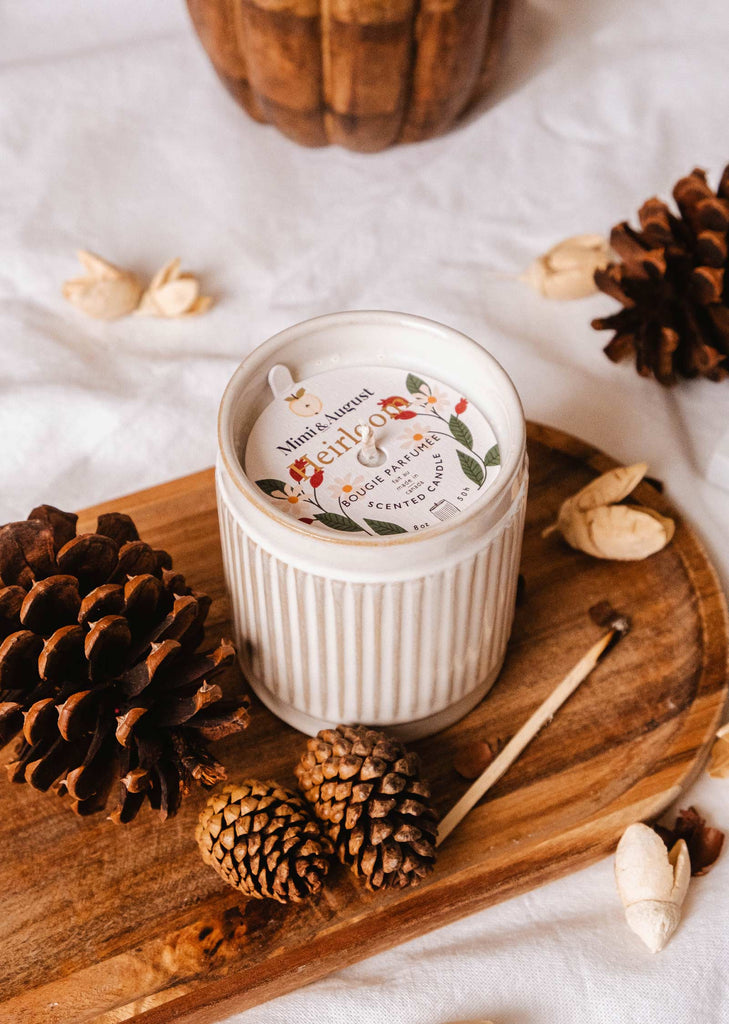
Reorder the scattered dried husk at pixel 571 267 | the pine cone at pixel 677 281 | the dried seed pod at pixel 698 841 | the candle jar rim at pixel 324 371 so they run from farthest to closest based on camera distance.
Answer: the scattered dried husk at pixel 571 267 → the pine cone at pixel 677 281 → the dried seed pod at pixel 698 841 → the candle jar rim at pixel 324 371

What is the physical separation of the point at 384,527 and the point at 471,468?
59 millimetres

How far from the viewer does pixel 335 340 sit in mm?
612

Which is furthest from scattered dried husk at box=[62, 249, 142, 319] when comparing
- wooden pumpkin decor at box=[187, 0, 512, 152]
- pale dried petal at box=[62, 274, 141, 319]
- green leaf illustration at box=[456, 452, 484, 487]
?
green leaf illustration at box=[456, 452, 484, 487]

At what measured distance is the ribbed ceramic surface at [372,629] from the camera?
1.76 feet

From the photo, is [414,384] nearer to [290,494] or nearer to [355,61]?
[290,494]

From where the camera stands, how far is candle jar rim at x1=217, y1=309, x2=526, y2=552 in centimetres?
51

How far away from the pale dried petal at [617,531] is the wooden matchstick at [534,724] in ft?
0.13

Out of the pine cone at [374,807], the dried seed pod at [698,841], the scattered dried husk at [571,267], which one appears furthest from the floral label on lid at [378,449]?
the scattered dried husk at [571,267]

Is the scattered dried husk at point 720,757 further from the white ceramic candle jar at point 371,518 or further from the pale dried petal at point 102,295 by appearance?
the pale dried petal at point 102,295

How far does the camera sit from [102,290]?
0.89 meters

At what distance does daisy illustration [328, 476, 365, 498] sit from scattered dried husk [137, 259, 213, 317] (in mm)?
389

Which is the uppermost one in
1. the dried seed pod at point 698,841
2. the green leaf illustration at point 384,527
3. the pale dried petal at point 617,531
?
the green leaf illustration at point 384,527

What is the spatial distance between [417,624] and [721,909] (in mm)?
238

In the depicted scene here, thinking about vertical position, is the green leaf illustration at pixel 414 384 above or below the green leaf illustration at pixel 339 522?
above
